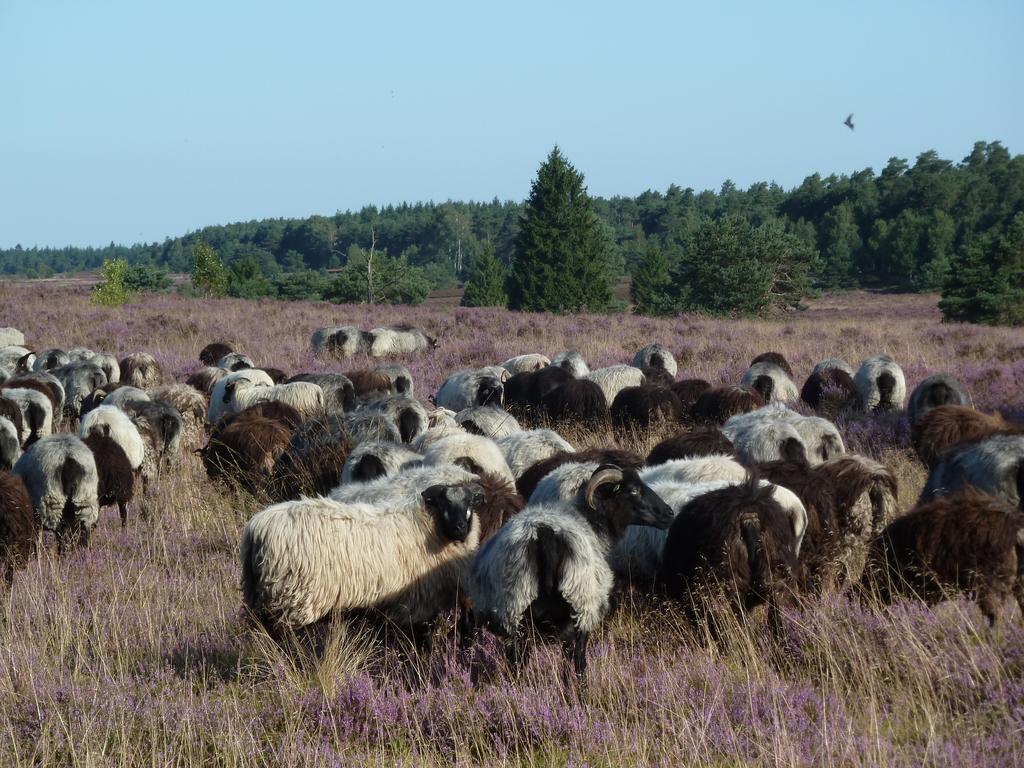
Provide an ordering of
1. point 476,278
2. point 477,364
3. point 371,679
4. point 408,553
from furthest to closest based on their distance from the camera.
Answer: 1. point 476,278
2. point 477,364
3. point 408,553
4. point 371,679

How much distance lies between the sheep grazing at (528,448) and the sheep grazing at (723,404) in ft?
11.9

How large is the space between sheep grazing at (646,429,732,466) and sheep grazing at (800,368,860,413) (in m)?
6.08

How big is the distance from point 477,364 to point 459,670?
1895cm

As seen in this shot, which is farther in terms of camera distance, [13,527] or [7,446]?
[7,446]

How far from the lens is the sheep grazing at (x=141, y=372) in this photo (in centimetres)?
1962

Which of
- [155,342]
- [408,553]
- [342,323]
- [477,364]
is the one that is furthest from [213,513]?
[342,323]

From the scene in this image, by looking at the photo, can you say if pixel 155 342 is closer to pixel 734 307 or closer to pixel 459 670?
pixel 459 670

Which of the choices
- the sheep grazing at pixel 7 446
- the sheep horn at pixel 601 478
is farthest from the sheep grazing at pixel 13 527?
the sheep horn at pixel 601 478

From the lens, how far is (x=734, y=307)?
5159 cm

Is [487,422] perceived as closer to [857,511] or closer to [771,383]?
[857,511]

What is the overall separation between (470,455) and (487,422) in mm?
3193

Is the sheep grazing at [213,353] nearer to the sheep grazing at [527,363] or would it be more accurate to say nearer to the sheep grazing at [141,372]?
the sheep grazing at [141,372]

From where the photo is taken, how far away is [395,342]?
27734 millimetres

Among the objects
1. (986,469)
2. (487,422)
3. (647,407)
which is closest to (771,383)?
(647,407)
